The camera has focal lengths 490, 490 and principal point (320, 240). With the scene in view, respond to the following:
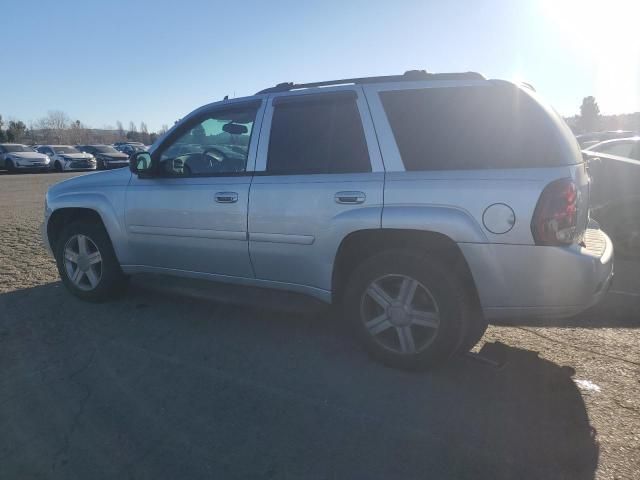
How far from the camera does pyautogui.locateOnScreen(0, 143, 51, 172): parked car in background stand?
1097 inches

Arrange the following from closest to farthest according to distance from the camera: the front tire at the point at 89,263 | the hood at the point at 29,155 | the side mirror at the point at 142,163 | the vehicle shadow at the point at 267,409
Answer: the vehicle shadow at the point at 267,409 < the side mirror at the point at 142,163 < the front tire at the point at 89,263 < the hood at the point at 29,155

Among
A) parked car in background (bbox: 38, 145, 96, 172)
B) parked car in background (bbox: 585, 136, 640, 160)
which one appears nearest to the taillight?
parked car in background (bbox: 585, 136, 640, 160)

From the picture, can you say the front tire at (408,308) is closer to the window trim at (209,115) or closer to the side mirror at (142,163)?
the window trim at (209,115)

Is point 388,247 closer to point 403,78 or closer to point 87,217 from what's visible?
point 403,78

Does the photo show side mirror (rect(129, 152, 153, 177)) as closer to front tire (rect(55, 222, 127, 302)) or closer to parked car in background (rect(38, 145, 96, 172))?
front tire (rect(55, 222, 127, 302))

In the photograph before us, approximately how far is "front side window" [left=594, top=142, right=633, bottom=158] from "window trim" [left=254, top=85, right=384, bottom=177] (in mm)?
5826

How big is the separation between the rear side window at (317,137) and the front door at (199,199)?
0.23 m

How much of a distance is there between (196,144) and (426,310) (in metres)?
2.48

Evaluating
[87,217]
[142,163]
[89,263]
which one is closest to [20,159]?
[87,217]

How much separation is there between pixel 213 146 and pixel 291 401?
2.32 meters

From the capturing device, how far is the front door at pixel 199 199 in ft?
12.8

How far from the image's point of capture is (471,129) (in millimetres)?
3150

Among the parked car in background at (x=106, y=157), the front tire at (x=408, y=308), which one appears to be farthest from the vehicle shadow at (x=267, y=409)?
the parked car in background at (x=106, y=157)

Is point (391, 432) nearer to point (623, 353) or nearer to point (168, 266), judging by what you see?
point (623, 353)
